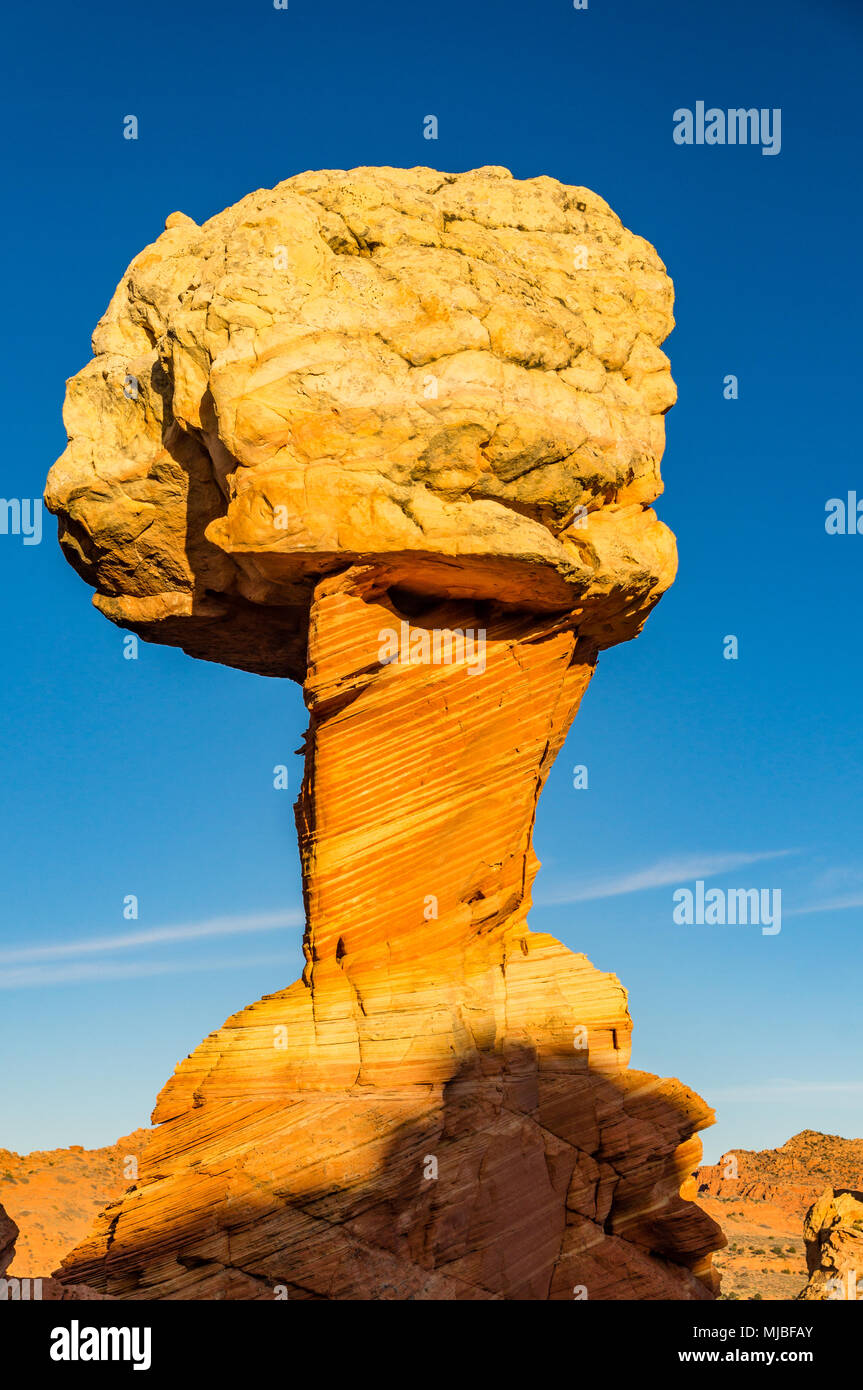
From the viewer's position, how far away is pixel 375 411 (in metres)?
21.3

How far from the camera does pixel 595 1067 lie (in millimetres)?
23219

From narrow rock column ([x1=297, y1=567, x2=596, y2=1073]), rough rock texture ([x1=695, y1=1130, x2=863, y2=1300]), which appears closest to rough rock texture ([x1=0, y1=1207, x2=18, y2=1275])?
narrow rock column ([x1=297, y1=567, x2=596, y2=1073])

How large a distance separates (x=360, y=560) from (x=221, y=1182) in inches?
355

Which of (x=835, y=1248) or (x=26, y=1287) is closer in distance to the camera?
(x=26, y=1287)

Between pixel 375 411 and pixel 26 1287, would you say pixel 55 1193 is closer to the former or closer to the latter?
pixel 26 1287

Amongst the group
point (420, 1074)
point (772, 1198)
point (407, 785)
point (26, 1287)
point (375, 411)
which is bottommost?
point (772, 1198)

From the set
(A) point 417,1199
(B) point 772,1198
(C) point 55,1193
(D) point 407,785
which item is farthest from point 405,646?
(B) point 772,1198

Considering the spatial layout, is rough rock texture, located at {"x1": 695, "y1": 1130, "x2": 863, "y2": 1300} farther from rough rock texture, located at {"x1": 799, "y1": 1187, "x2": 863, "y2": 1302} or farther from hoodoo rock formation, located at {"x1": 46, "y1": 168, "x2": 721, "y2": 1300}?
hoodoo rock formation, located at {"x1": 46, "y1": 168, "x2": 721, "y2": 1300}

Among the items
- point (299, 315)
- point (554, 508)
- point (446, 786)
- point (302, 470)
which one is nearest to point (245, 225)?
point (299, 315)

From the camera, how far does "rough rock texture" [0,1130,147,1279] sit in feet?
130

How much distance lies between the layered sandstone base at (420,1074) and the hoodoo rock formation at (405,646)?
48 mm

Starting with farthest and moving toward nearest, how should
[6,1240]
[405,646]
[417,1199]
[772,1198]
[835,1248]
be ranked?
1. [772,1198]
2. [835,1248]
3. [405,646]
4. [417,1199]
5. [6,1240]

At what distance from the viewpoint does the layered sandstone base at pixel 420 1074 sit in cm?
2016

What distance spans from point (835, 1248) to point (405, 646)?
23.6m
